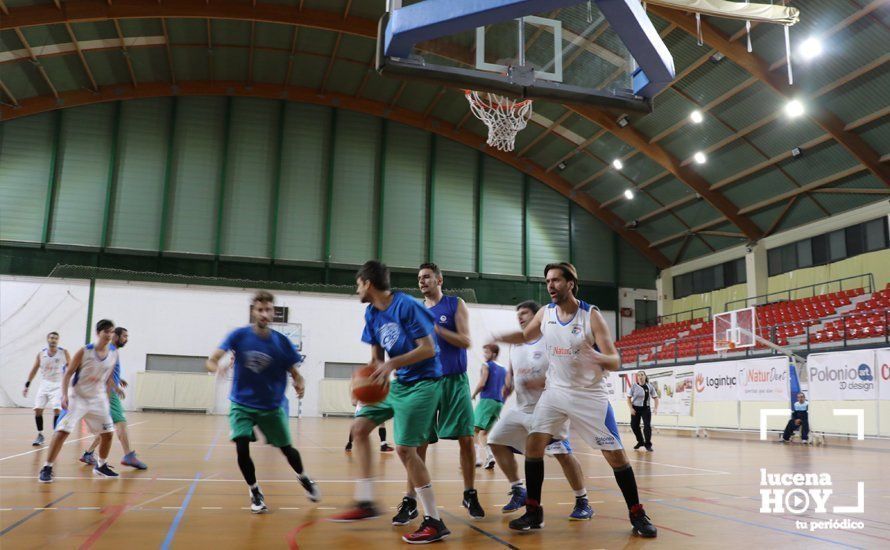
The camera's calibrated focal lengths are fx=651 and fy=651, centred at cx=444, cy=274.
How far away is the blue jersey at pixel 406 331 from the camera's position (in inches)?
181

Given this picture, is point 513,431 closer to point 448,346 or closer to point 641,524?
point 448,346

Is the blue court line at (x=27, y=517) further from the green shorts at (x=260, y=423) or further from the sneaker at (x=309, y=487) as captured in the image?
the sneaker at (x=309, y=487)

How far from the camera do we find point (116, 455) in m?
9.33

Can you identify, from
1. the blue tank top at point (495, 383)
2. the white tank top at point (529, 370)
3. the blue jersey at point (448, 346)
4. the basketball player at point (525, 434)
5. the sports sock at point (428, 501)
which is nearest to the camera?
the sports sock at point (428, 501)

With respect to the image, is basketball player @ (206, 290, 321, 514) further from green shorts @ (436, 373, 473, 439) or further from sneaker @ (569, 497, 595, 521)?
sneaker @ (569, 497, 595, 521)

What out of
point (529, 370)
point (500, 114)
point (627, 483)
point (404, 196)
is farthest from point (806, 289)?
point (627, 483)

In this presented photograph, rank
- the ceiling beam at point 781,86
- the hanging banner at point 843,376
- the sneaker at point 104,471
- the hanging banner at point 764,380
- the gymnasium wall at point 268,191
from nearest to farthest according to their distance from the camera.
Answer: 1. the sneaker at point 104,471
2. the hanging banner at point 843,376
3. the hanging banner at point 764,380
4. the ceiling beam at point 781,86
5. the gymnasium wall at point 268,191

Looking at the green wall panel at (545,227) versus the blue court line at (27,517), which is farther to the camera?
the green wall panel at (545,227)

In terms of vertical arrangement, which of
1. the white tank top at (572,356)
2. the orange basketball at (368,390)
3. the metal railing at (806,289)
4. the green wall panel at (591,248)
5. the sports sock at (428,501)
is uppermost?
the green wall panel at (591,248)

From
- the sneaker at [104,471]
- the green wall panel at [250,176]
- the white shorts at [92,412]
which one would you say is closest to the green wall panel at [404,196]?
the green wall panel at [250,176]

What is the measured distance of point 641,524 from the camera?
445 cm

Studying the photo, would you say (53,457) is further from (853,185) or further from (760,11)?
(853,185)

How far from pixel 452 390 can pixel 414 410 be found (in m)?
0.71

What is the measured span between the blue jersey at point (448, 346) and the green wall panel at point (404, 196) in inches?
913
